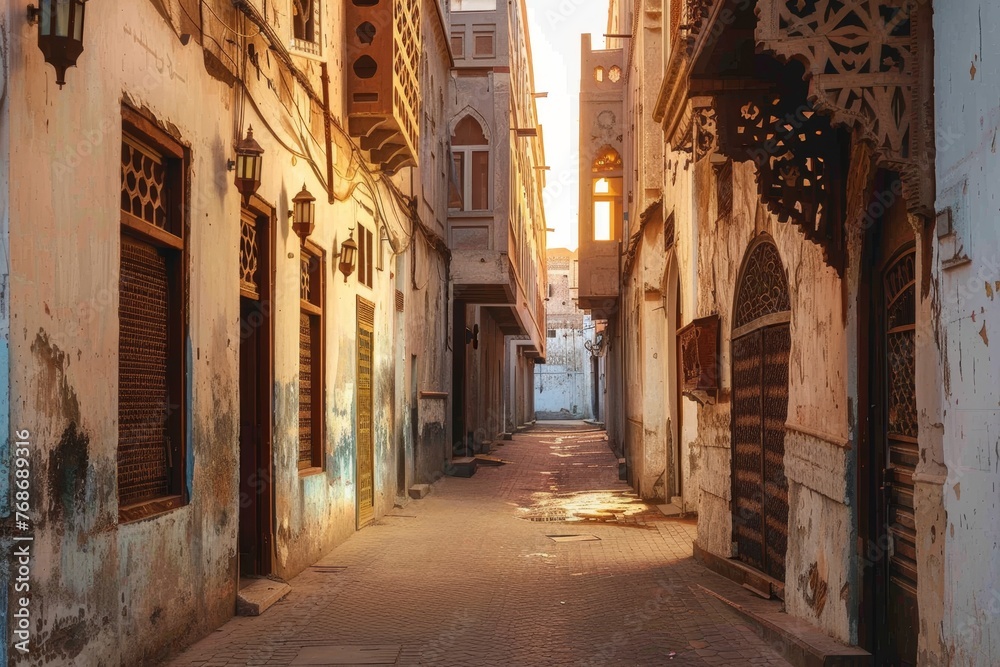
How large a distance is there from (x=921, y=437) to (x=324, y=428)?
7.39 meters

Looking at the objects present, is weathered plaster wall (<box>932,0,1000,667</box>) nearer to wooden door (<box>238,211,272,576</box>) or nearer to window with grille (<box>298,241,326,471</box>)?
wooden door (<box>238,211,272,576</box>)

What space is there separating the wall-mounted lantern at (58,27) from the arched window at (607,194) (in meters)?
20.6

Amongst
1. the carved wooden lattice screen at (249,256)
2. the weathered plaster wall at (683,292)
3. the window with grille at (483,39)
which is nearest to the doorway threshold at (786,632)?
the weathered plaster wall at (683,292)

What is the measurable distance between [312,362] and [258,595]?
3.38 m

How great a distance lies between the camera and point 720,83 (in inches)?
276

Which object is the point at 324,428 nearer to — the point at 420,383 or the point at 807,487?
the point at 807,487

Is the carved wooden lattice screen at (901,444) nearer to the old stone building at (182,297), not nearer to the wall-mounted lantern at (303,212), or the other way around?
the old stone building at (182,297)

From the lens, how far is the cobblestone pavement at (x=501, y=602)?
6609 mm

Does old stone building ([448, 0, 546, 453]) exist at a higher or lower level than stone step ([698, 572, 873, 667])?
higher

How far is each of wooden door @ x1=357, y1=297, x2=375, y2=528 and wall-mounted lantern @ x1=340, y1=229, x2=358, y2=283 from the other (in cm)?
115

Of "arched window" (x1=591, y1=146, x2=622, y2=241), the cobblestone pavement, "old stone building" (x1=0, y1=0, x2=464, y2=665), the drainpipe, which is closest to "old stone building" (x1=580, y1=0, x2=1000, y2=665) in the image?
the cobblestone pavement

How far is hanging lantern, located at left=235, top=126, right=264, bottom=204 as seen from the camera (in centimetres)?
784

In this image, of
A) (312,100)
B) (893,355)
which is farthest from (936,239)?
(312,100)

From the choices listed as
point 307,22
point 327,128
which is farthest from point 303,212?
point 307,22
